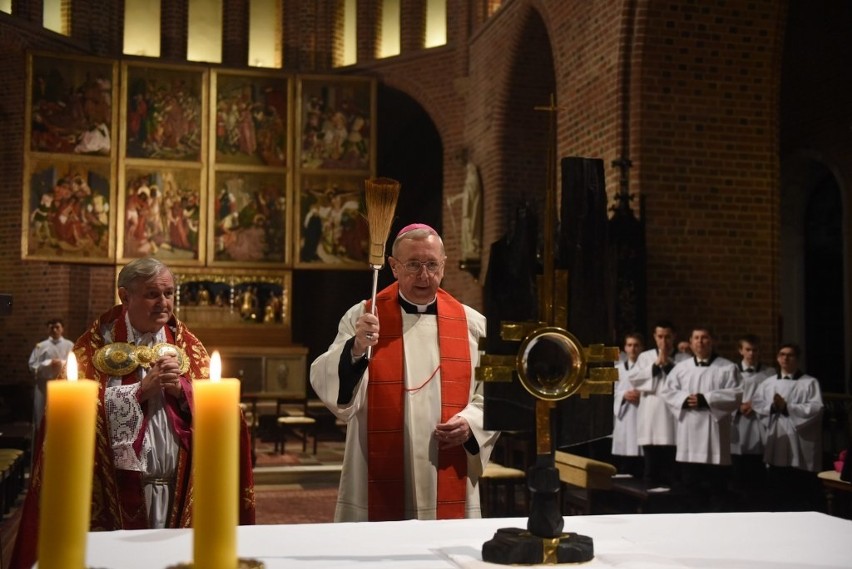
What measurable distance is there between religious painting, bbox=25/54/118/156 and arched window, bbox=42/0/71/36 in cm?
412

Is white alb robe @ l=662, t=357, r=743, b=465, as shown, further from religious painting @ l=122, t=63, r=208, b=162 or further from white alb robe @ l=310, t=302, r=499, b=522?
religious painting @ l=122, t=63, r=208, b=162

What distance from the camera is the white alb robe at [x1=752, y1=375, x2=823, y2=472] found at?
8.59 meters

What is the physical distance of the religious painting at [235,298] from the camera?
588 inches

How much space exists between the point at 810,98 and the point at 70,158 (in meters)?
10.4

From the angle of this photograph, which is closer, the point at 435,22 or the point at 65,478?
the point at 65,478

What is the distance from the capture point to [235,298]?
15.1 metres

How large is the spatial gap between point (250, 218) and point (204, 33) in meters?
6.01

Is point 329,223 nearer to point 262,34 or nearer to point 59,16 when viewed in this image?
point 262,34

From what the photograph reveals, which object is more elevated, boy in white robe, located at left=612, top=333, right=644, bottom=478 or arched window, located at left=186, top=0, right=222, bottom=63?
arched window, located at left=186, top=0, right=222, bottom=63

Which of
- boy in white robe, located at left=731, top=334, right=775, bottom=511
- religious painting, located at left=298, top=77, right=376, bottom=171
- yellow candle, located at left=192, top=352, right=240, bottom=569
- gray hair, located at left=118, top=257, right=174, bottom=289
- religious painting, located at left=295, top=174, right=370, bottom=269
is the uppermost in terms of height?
religious painting, located at left=298, top=77, right=376, bottom=171

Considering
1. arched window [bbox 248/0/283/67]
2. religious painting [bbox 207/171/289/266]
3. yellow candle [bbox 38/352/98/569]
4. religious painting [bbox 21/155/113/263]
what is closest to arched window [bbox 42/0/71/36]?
arched window [bbox 248/0/283/67]

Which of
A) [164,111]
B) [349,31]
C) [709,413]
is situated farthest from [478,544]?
[349,31]

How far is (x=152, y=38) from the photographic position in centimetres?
1869

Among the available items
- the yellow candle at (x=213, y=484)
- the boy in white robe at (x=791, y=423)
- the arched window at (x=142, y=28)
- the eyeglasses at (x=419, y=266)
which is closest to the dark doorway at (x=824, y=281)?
the boy in white robe at (x=791, y=423)
